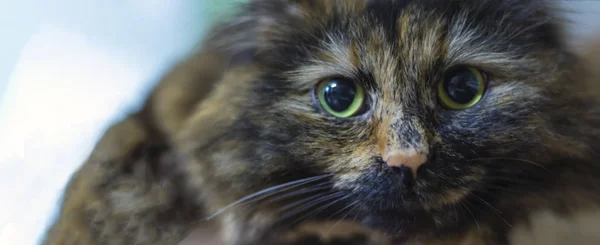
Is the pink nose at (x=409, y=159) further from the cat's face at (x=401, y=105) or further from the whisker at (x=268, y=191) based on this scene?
the whisker at (x=268, y=191)

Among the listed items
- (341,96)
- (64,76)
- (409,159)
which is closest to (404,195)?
(409,159)

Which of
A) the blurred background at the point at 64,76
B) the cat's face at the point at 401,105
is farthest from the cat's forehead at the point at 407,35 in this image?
the blurred background at the point at 64,76

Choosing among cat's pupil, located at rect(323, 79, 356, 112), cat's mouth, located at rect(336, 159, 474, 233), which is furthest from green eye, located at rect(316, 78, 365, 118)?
cat's mouth, located at rect(336, 159, 474, 233)

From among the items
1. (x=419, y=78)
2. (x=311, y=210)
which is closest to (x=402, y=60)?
(x=419, y=78)

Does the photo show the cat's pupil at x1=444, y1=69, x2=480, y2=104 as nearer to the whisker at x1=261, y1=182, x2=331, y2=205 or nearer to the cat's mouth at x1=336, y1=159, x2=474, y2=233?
the cat's mouth at x1=336, y1=159, x2=474, y2=233

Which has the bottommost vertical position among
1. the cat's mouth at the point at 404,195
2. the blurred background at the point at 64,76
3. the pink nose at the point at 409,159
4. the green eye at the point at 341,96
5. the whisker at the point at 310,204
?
the cat's mouth at the point at 404,195

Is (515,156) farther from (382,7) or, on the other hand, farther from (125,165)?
(125,165)

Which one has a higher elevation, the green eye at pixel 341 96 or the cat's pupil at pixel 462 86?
the green eye at pixel 341 96

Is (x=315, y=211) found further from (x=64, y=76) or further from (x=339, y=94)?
(x=64, y=76)
